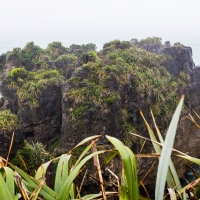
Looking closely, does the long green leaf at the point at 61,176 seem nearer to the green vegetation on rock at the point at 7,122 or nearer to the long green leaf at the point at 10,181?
the long green leaf at the point at 10,181

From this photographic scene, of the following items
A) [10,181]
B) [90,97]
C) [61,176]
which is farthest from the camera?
[90,97]

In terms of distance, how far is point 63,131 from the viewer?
492 inches

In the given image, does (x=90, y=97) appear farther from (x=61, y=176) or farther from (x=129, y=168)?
(x=129, y=168)

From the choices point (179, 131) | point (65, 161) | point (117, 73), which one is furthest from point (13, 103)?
point (65, 161)

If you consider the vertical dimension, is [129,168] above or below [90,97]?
above

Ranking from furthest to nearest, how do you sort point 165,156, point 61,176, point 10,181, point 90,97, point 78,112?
point 90,97 < point 78,112 < point 61,176 < point 10,181 < point 165,156

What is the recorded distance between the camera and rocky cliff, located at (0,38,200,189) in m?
12.3

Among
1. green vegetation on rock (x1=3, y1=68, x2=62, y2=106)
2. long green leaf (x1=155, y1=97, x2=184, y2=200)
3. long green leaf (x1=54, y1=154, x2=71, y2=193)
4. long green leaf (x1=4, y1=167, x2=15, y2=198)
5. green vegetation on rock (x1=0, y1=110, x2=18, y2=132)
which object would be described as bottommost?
green vegetation on rock (x1=0, y1=110, x2=18, y2=132)

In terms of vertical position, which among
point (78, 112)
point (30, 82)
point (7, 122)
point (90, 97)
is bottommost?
point (7, 122)

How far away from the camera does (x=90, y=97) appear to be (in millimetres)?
12422

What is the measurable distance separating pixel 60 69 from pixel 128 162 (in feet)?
51.3

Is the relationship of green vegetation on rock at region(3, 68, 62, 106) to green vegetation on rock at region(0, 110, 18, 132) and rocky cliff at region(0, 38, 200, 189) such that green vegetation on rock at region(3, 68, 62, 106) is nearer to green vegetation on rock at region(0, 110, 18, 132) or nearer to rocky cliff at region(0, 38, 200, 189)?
rocky cliff at region(0, 38, 200, 189)

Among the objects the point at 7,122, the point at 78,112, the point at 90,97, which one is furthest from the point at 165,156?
the point at 90,97

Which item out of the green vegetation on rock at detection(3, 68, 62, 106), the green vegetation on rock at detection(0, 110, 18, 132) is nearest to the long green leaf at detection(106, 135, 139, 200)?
the green vegetation on rock at detection(0, 110, 18, 132)
